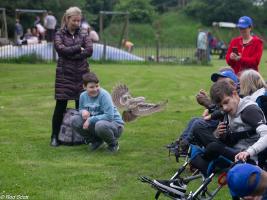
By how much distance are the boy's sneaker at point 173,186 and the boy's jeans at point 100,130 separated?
2236 mm

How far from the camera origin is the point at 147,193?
6340 mm

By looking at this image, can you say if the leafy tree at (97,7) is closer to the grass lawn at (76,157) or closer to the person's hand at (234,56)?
the grass lawn at (76,157)

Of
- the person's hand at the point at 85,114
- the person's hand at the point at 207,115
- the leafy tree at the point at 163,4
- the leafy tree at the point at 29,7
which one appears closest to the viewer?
the person's hand at the point at 207,115

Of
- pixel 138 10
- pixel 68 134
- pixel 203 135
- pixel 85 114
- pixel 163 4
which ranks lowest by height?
pixel 68 134

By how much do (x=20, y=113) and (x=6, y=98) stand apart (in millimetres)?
2221

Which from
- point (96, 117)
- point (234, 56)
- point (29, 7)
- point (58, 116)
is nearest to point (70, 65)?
point (58, 116)

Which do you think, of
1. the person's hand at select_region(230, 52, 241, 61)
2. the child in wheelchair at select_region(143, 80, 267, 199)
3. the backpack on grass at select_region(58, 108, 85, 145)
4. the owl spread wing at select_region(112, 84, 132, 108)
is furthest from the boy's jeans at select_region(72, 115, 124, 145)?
the child in wheelchair at select_region(143, 80, 267, 199)

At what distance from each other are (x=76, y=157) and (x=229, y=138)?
2835mm

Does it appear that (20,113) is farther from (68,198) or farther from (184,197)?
(184,197)

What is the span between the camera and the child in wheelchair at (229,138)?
5219 millimetres

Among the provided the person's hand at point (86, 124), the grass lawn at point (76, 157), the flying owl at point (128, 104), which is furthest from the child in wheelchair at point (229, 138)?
the flying owl at point (128, 104)

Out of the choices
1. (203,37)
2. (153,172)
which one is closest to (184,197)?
(153,172)

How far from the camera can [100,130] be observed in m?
7.92

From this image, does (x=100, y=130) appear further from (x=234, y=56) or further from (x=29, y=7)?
(x=29, y=7)
